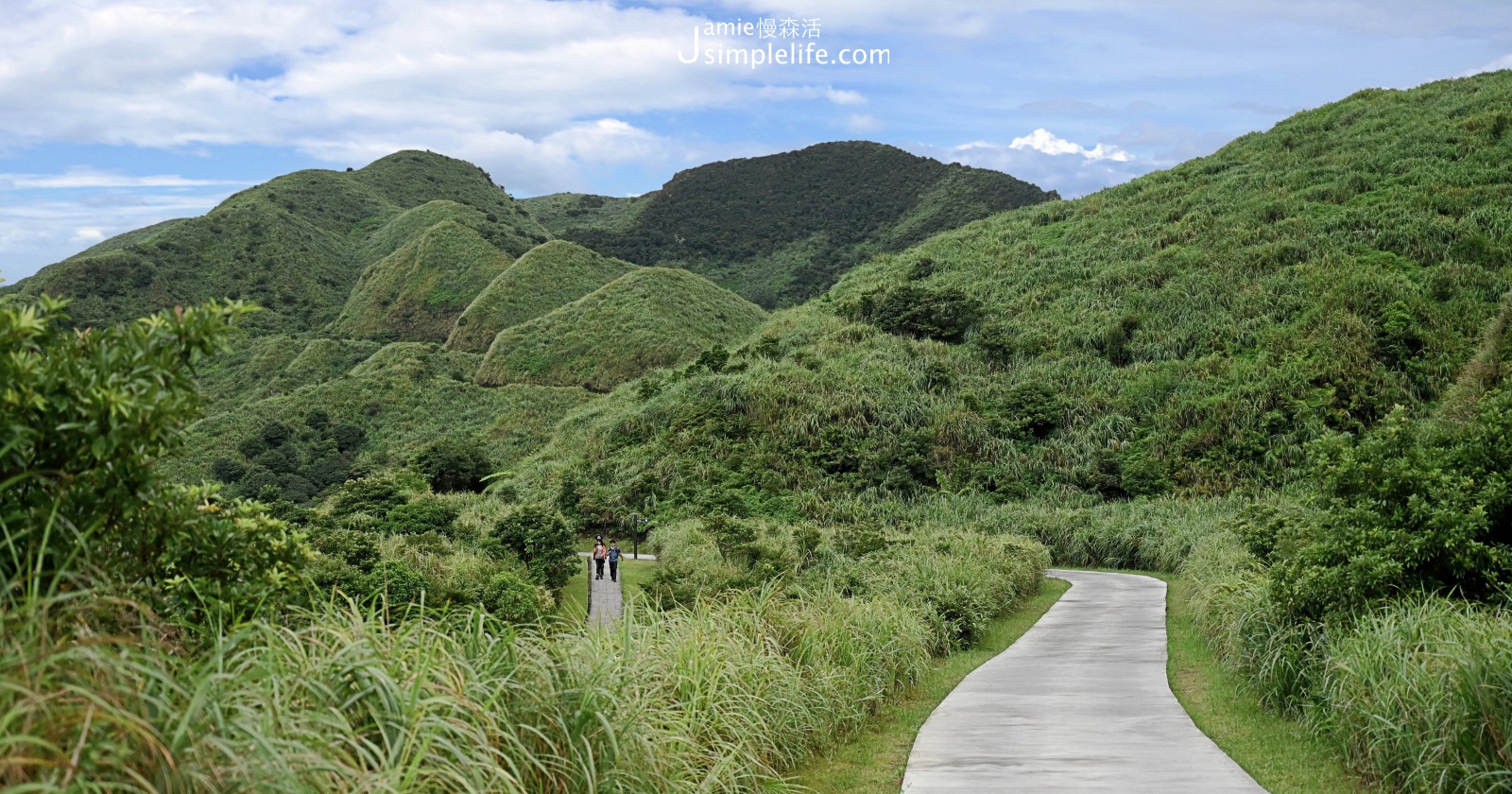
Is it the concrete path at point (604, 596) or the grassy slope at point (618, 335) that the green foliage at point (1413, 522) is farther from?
the grassy slope at point (618, 335)

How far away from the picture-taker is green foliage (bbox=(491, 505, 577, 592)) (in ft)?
62.6

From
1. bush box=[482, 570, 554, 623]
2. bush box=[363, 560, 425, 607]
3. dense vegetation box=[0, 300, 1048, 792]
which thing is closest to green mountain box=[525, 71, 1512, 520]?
bush box=[482, 570, 554, 623]

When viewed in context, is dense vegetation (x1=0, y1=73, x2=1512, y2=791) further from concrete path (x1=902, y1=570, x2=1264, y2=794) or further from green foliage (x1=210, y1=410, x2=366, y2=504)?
concrete path (x1=902, y1=570, x2=1264, y2=794)

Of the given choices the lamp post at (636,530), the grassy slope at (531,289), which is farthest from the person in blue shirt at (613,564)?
the grassy slope at (531,289)

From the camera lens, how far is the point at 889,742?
9.22 m

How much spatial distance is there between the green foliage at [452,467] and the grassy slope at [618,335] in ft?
79.2

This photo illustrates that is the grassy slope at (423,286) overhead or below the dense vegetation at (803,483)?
overhead

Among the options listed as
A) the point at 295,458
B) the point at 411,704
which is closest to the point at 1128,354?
the point at 295,458

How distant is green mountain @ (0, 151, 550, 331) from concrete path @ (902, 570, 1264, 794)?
73.0 meters

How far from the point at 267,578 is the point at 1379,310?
39238mm

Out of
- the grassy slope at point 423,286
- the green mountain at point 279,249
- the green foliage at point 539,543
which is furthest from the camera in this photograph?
the grassy slope at point 423,286

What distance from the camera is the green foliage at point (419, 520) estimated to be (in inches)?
892

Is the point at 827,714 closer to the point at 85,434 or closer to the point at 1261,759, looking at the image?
the point at 1261,759

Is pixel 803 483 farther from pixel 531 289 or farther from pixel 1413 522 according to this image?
pixel 531 289
